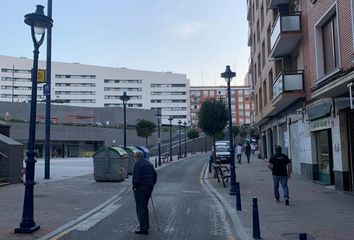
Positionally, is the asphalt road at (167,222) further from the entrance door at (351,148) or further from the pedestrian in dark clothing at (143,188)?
the entrance door at (351,148)

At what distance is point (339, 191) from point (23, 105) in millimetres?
65253

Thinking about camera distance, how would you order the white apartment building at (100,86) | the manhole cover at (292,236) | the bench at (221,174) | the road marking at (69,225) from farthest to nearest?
1. the white apartment building at (100,86)
2. the bench at (221,174)
3. the road marking at (69,225)
4. the manhole cover at (292,236)

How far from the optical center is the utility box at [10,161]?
1978 centimetres

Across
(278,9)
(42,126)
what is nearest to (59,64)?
(42,126)

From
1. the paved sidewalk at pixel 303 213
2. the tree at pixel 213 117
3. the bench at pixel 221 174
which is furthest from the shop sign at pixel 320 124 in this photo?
the tree at pixel 213 117

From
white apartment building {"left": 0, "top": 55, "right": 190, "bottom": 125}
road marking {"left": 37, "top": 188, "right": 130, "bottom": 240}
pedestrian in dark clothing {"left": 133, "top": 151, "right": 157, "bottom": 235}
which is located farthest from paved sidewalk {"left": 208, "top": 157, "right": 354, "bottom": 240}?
white apartment building {"left": 0, "top": 55, "right": 190, "bottom": 125}

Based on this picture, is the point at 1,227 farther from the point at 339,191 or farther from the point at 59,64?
the point at 59,64

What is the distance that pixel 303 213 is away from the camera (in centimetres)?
1156

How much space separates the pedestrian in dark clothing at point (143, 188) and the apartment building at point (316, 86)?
20.1 ft

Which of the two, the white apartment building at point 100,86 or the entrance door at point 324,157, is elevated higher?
the white apartment building at point 100,86

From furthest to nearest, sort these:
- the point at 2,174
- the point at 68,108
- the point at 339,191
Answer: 1. the point at 68,108
2. the point at 2,174
3. the point at 339,191

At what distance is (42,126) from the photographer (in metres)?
64.1

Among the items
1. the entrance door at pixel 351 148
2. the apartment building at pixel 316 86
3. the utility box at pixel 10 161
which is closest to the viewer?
the apartment building at pixel 316 86

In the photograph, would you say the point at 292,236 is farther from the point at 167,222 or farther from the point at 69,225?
the point at 69,225
